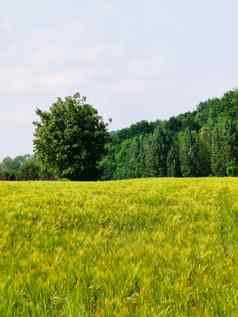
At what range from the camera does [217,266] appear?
5289 millimetres

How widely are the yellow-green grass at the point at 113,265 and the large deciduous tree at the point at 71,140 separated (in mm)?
56605

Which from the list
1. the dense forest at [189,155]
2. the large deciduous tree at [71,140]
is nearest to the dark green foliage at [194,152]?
the dense forest at [189,155]

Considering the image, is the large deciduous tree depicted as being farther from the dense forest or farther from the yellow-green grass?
the yellow-green grass

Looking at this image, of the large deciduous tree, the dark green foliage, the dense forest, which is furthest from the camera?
the dark green foliage

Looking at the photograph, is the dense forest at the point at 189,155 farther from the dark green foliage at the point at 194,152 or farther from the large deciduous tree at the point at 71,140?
the large deciduous tree at the point at 71,140

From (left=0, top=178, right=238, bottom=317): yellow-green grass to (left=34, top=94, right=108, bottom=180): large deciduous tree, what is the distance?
186ft

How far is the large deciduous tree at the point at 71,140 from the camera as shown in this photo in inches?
2596

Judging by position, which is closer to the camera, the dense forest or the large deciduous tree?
the large deciduous tree

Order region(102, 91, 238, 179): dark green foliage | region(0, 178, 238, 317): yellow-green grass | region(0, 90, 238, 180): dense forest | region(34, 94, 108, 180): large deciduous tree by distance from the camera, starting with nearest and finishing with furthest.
Answer: region(0, 178, 238, 317): yellow-green grass → region(34, 94, 108, 180): large deciduous tree → region(0, 90, 238, 180): dense forest → region(102, 91, 238, 179): dark green foliage

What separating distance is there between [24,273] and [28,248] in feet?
4.45

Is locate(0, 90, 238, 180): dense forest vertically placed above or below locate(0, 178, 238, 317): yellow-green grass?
above

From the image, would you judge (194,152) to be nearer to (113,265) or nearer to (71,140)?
(71,140)

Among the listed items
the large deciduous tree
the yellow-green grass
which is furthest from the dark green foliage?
the yellow-green grass

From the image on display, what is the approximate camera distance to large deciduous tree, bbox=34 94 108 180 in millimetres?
65938
